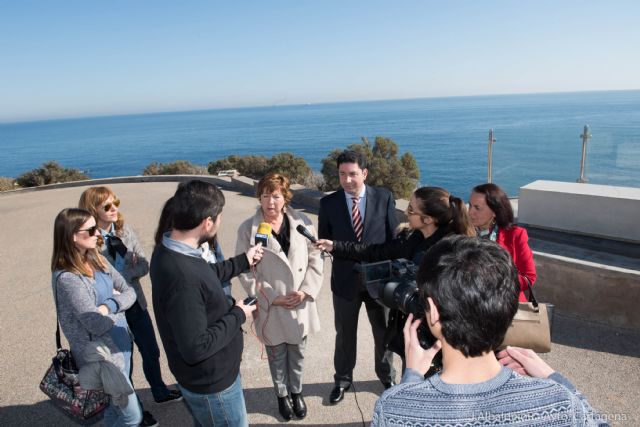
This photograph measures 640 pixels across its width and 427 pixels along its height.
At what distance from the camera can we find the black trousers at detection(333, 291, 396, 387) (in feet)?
11.9

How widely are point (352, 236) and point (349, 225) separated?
10cm

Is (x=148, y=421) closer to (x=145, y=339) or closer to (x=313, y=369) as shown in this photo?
(x=145, y=339)

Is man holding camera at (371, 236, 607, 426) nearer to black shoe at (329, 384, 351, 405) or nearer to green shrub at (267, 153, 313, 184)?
black shoe at (329, 384, 351, 405)

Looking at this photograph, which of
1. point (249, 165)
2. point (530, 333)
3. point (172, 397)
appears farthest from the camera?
point (249, 165)

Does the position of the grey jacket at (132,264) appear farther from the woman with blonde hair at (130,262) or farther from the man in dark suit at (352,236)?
the man in dark suit at (352,236)

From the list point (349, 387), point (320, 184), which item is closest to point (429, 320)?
point (349, 387)

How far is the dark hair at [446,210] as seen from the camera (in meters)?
→ 2.83

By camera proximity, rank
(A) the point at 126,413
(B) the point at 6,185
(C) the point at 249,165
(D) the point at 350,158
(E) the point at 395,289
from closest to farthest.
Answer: (E) the point at 395,289, (A) the point at 126,413, (D) the point at 350,158, (B) the point at 6,185, (C) the point at 249,165

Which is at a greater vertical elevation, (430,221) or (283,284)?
(430,221)

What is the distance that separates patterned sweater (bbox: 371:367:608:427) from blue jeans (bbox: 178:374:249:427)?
1.48 m

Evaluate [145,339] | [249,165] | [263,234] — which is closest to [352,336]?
[263,234]

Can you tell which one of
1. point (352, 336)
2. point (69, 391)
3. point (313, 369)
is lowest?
point (313, 369)

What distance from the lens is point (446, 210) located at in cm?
287

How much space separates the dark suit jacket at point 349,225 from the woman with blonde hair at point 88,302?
5.45ft
